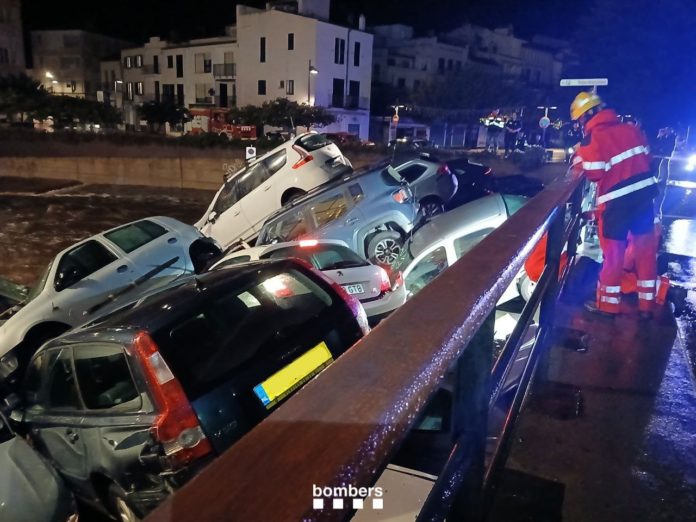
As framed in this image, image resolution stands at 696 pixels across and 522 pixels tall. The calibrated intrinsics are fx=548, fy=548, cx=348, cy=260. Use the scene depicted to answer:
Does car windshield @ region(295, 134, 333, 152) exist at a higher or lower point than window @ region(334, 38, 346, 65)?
lower

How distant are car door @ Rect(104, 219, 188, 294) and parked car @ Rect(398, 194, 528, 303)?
3.89 m

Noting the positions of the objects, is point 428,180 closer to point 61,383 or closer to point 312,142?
point 312,142

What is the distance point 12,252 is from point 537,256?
15531 mm

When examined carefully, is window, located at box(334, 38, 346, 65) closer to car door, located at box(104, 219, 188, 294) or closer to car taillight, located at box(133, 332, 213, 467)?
car door, located at box(104, 219, 188, 294)

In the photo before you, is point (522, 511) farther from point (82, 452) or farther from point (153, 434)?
point (82, 452)

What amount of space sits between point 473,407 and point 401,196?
7802 mm

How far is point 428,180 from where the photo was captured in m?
9.80

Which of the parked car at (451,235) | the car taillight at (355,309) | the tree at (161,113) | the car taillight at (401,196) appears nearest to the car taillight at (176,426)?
the car taillight at (355,309)

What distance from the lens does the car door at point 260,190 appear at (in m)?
11.2

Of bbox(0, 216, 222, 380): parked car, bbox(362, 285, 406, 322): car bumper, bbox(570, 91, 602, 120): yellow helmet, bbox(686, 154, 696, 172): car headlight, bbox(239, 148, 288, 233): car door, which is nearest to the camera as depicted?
bbox(570, 91, 602, 120): yellow helmet

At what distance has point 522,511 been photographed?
2025 mm

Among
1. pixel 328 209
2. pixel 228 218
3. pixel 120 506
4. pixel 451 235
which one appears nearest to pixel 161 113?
pixel 228 218

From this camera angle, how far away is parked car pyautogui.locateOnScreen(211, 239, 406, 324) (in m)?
6.64

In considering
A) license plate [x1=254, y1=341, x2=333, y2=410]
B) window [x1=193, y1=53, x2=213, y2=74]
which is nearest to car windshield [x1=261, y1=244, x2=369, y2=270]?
license plate [x1=254, y1=341, x2=333, y2=410]
